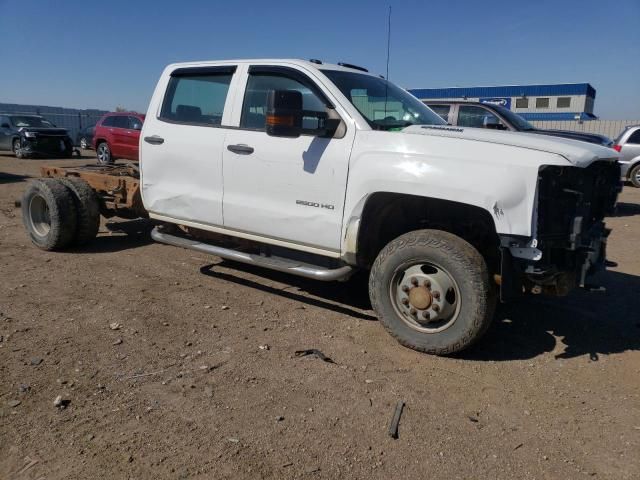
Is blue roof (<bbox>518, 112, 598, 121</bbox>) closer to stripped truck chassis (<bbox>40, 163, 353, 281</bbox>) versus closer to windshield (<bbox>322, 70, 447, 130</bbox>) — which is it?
windshield (<bbox>322, 70, 447, 130</bbox>)

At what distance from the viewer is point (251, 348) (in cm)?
389

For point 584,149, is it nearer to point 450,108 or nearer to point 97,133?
point 450,108

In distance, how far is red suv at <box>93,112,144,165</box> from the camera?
16.6 metres

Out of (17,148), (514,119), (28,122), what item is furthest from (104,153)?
(514,119)

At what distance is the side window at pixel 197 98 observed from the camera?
491 cm

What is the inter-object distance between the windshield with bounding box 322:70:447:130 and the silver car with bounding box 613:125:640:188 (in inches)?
471

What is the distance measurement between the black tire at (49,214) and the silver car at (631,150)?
13.9m

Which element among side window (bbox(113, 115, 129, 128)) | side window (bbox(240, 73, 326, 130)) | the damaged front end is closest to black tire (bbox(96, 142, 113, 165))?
side window (bbox(113, 115, 129, 128))

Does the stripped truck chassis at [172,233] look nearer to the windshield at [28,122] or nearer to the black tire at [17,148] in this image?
the black tire at [17,148]

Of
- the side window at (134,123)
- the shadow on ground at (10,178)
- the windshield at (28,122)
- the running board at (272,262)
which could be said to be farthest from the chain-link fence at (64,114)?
the running board at (272,262)

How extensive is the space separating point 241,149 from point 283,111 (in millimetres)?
790

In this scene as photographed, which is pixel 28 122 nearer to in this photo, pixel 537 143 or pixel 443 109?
pixel 443 109

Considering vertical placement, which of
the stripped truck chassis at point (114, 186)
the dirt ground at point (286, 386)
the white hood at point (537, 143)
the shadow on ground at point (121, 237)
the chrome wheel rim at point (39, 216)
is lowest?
the dirt ground at point (286, 386)

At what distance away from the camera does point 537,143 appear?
348 cm
